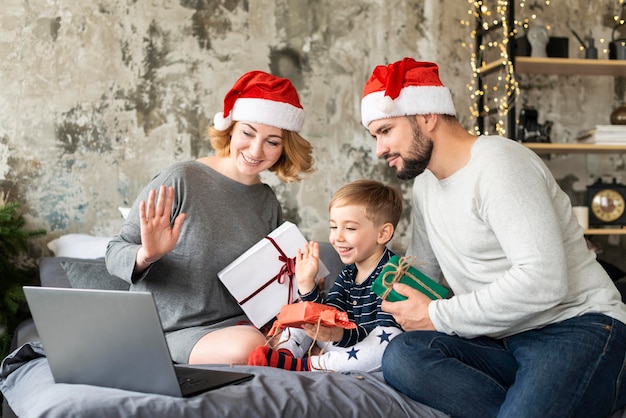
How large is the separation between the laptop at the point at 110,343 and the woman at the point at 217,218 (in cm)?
44

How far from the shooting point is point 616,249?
4305 mm

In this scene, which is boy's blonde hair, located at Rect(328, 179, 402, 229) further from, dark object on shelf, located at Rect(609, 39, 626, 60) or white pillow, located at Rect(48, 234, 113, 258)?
dark object on shelf, located at Rect(609, 39, 626, 60)

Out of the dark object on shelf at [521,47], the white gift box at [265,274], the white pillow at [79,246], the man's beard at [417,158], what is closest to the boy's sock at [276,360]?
the white gift box at [265,274]

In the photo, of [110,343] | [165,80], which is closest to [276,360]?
[110,343]

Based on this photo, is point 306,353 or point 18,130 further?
point 18,130

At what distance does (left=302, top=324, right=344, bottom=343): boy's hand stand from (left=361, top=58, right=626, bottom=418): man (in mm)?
186

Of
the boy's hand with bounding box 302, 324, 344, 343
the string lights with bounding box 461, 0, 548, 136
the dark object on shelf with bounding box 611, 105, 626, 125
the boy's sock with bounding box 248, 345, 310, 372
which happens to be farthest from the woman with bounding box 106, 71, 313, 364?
the dark object on shelf with bounding box 611, 105, 626, 125

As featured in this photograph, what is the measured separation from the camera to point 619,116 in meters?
4.09

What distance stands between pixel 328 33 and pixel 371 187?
5.52ft

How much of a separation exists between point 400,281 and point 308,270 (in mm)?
333

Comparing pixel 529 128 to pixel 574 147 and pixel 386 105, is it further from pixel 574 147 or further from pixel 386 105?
pixel 386 105

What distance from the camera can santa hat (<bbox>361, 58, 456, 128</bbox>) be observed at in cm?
214

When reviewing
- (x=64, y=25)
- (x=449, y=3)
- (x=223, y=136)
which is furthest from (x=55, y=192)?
(x=449, y=3)

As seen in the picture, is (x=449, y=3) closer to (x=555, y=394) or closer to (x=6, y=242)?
(x=6, y=242)
